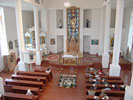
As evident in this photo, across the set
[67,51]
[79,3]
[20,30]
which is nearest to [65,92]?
[20,30]

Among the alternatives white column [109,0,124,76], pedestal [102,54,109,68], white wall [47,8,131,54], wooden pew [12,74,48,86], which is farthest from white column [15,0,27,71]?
white wall [47,8,131,54]

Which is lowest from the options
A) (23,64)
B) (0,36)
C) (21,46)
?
(23,64)

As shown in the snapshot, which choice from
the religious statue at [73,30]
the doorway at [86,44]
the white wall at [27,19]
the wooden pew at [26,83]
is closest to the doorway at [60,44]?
the religious statue at [73,30]

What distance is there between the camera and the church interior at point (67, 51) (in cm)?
718

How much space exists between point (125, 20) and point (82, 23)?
4877 millimetres

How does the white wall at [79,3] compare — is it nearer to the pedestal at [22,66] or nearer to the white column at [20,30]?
the white column at [20,30]

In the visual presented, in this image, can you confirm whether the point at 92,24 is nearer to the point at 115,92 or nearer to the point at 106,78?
the point at 106,78

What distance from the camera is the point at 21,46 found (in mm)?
8828

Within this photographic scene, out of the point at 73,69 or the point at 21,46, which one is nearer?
the point at 21,46

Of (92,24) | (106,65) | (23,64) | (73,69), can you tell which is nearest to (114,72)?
(106,65)

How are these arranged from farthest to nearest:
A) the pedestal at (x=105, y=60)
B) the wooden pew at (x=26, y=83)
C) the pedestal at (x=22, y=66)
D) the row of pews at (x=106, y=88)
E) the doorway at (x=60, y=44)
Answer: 1. the doorway at (x=60, y=44)
2. the pedestal at (x=105, y=60)
3. the pedestal at (x=22, y=66)
4. the wooden pew at (x=26, y=83)
5. the row of pews at (x=106, y=88)

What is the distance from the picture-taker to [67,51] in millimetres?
15711

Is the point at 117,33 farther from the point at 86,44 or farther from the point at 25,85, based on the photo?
the point at 86,44

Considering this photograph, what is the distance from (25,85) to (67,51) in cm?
874
